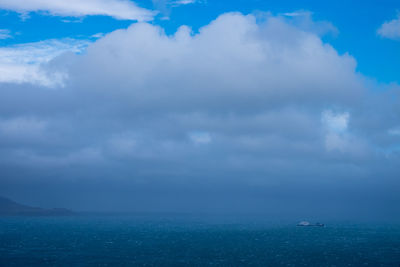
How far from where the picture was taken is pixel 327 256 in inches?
4540

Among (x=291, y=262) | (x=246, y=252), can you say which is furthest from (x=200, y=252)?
(x=291, y=262)

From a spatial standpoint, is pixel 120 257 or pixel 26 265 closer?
pixel 26 265

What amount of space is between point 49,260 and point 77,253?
1431 cm

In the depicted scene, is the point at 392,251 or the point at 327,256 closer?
the point at 327,256

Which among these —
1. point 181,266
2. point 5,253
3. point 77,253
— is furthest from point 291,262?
point 5,253

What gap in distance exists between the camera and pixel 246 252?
122562 mm

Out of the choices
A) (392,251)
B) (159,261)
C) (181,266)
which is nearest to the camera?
(181,266)

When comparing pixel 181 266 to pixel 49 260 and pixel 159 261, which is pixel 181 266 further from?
pixel 49 260

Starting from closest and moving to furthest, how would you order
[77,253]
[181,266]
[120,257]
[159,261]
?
[181,266], [159,261], [120,257], [77,253]

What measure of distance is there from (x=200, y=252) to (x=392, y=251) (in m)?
68.2

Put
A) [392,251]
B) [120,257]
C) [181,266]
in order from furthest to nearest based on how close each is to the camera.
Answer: [392,251] < [120,257] < [181,266]

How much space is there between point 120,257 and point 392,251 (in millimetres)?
93781

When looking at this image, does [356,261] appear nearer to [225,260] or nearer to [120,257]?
[225,260]

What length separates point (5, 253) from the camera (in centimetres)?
11744
